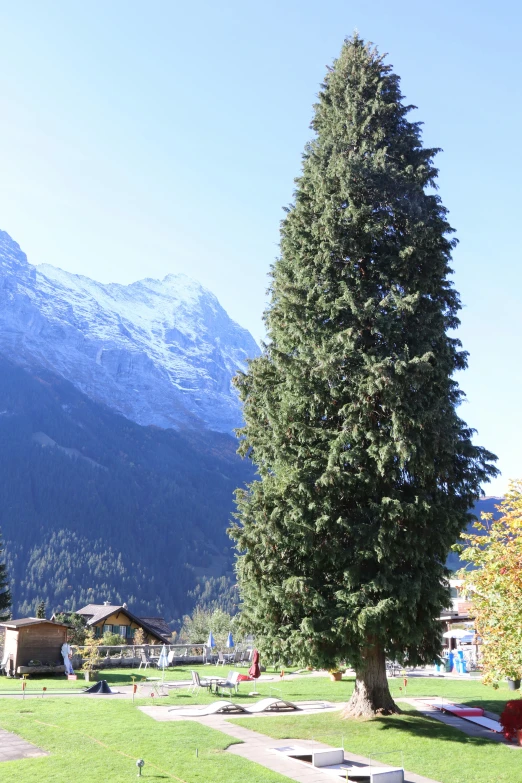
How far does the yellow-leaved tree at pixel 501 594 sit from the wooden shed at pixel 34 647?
32.3 m

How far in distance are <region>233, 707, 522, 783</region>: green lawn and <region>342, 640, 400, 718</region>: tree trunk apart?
461 mm

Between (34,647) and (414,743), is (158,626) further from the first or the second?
(414,743)

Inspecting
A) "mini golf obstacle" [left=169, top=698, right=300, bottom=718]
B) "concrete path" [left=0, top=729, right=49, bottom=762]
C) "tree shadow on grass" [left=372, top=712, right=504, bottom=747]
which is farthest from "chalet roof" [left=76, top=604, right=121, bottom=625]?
"tree shadow on grass" [left=372, top=712, right=504, bottom=747]

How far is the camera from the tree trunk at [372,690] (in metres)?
20.2

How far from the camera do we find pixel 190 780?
13727 millimetres

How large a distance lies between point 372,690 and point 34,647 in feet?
86.8

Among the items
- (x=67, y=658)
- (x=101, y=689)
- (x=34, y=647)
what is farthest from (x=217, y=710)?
(x=34, y=647)

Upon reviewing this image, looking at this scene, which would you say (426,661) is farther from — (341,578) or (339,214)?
(339,214)

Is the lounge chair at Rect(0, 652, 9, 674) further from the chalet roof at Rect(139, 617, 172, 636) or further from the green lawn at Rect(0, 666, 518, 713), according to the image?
the chalet roof at Rect(139, 617, 172, 636)

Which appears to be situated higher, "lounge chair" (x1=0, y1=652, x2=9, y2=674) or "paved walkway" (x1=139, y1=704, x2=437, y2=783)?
"paved walkway" (x1=139, y1=704, x2=437, y2=783)

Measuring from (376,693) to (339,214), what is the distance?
1626 centimetres

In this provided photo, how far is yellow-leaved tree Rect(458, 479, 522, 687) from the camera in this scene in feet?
40.9

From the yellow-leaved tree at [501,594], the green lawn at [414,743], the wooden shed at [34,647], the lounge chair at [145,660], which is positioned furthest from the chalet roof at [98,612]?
the yellow-leaved tree at [501,594]

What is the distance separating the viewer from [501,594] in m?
12.9
